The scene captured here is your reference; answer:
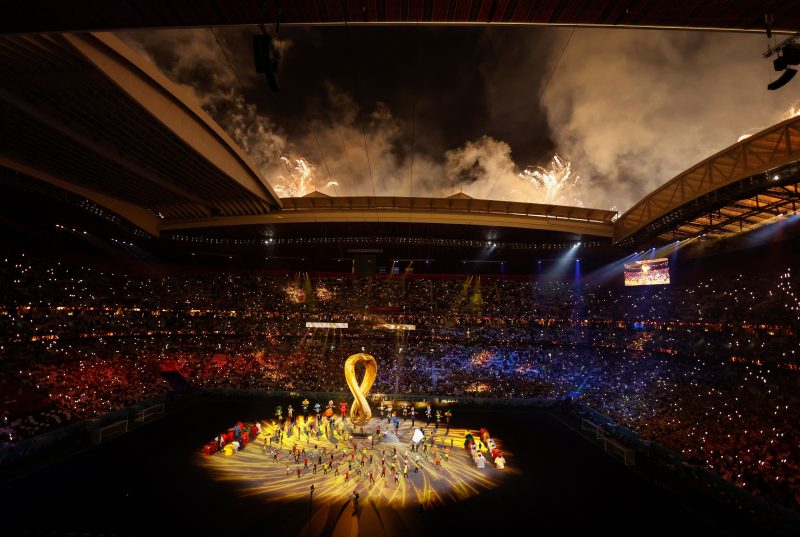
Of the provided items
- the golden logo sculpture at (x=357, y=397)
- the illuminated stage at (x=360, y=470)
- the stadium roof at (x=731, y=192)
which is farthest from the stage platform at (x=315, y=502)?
the stadium roof at (x=731, y=192)

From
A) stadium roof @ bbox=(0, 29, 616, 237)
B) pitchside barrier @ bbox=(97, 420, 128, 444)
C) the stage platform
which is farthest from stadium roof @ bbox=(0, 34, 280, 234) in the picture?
the stage platform

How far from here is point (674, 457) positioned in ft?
56.9

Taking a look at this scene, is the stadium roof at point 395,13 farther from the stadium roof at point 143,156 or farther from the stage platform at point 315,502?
the stage platform at point 315,502

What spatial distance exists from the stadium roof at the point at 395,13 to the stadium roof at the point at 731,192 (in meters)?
8.99

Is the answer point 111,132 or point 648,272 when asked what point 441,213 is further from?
point 111,132

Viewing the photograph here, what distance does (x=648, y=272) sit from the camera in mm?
27516

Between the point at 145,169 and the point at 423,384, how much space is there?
24719mm

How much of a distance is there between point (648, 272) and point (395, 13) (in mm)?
27918

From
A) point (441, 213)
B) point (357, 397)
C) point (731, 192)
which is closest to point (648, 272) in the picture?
point (731, 192)

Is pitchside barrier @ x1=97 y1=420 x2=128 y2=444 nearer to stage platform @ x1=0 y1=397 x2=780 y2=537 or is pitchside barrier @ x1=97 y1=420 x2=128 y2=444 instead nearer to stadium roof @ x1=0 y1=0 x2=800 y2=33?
stage platform @ x1=0 y1=397 x2=780 y2=537

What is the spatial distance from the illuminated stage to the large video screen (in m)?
16.6

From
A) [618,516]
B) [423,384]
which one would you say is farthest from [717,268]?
[423,384]

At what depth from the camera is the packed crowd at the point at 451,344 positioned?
1981 centimetres

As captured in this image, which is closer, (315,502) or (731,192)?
(315,502)
